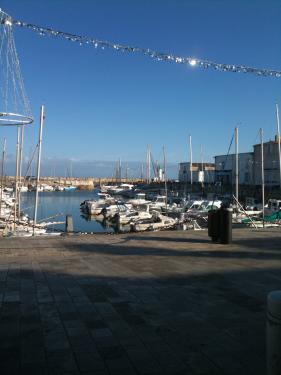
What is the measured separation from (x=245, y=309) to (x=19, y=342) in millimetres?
3044

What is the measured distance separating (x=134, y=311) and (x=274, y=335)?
10.2 feet

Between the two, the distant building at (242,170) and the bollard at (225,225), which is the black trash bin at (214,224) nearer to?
the bollard at (225,225)

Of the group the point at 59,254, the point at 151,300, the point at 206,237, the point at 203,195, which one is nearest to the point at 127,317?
the point at 151,300

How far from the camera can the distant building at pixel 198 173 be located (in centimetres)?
8610

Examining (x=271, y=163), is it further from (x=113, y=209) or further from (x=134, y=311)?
(x=134, y=311)

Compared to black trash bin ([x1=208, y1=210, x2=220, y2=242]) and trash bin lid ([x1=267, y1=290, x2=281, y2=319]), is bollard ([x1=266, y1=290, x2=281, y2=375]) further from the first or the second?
black trash bin ([x1=208, y1=210, x2=220, y2=242])

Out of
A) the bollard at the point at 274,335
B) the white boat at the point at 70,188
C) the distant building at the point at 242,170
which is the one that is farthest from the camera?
the white boat at the point at 70,188

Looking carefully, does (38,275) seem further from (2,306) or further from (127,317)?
(127,317)

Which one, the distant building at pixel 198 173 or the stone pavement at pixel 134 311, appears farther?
the distant building at pixel 198 173

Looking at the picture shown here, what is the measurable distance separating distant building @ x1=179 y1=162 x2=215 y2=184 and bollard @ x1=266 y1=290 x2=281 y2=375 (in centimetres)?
8092

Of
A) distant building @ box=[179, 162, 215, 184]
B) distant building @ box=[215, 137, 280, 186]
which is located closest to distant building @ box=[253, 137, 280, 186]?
distant building @ box=[215, 137, 280, 186]

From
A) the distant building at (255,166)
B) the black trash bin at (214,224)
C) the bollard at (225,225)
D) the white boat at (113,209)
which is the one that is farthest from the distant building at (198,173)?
the bollard at (225,225)

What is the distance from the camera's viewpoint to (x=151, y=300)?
623 cm

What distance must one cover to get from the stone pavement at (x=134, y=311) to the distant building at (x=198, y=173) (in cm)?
7473
